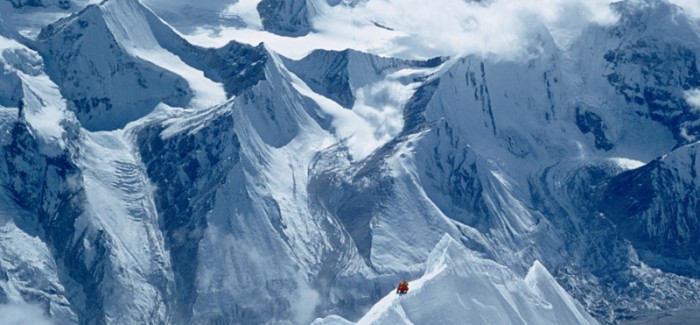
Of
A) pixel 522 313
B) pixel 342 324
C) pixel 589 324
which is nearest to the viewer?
pixel 342 324

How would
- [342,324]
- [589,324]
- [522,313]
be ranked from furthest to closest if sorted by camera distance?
[589,324] → [522,313] → [342,324]

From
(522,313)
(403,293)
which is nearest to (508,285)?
(522,313)

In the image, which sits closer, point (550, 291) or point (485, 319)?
point (485, 319)

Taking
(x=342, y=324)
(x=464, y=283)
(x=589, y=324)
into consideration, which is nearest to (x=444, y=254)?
(x=464, y=283)

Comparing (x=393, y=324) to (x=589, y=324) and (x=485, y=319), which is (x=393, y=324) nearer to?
(x=485, y=319)

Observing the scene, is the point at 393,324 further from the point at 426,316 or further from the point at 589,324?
the point at 589,324

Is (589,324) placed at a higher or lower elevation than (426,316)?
lower
